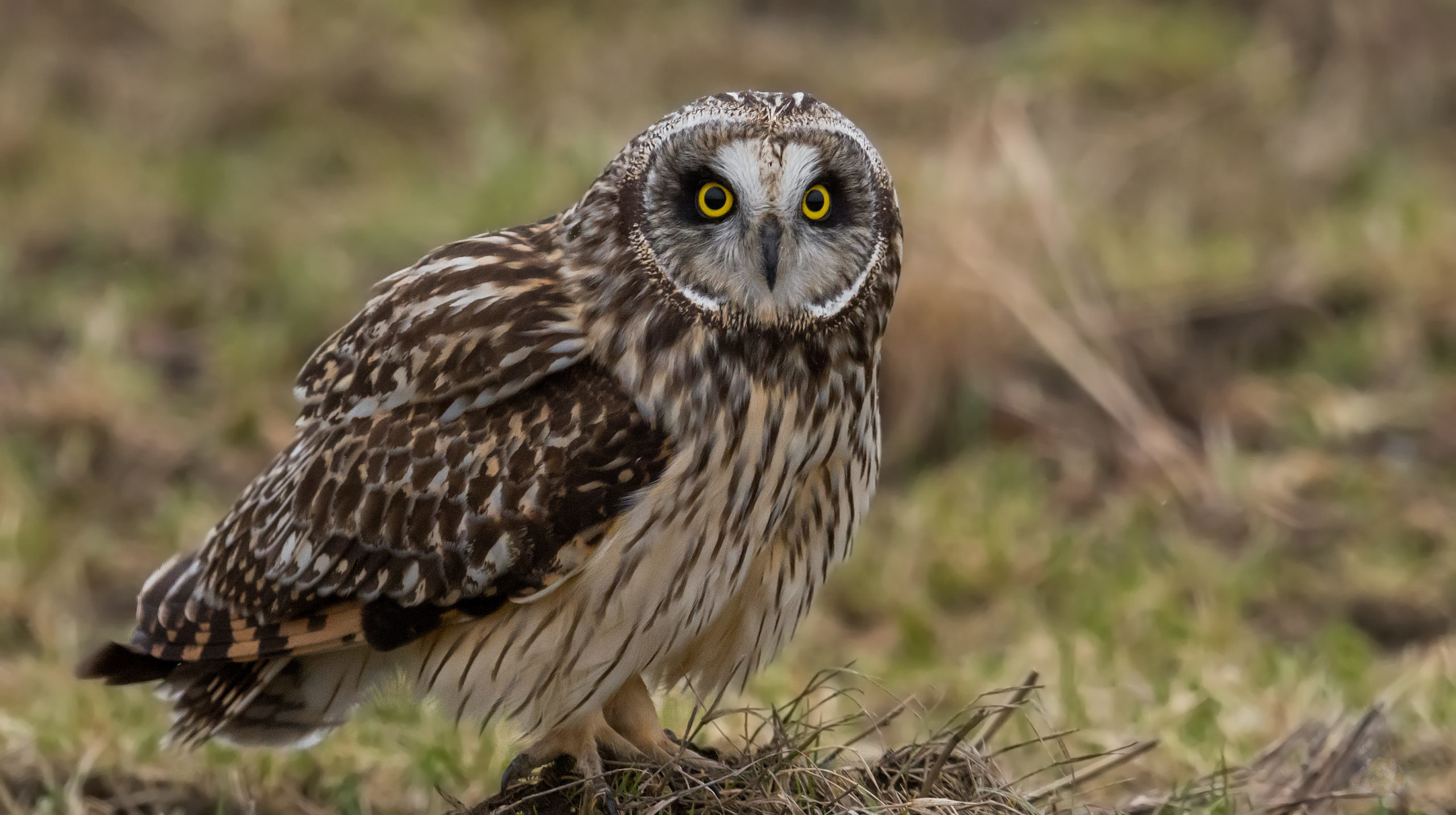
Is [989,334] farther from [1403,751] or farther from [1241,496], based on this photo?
[1403,751]

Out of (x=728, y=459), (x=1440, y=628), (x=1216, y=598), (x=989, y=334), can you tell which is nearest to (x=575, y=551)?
(x=728, y=459)

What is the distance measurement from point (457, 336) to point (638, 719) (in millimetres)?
849

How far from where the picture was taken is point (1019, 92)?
9117 mm

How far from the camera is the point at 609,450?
331cm

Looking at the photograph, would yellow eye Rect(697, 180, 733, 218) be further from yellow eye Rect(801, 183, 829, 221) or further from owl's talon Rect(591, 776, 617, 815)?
owl's talon Rect(591, 776, 617, 815)

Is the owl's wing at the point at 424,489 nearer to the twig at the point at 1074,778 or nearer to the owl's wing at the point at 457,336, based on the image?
the owl's wing at the point at 457,336

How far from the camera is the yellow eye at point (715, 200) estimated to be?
128 inches

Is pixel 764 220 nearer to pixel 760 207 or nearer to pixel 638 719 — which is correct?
pixel 760 207

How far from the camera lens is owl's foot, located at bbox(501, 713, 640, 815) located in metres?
3.39

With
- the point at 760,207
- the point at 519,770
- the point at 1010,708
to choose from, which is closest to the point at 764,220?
the point at 760,207

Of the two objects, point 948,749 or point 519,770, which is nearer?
point 948,749

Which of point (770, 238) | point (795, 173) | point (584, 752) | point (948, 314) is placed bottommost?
point (584, 752)

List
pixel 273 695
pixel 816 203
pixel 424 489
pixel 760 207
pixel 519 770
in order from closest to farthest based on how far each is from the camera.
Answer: pixel 760 207 → pixel 816 203 → pixel 424 489 → pixel 519 770 → pixel 273 695

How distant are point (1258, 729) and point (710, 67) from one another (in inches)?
267
